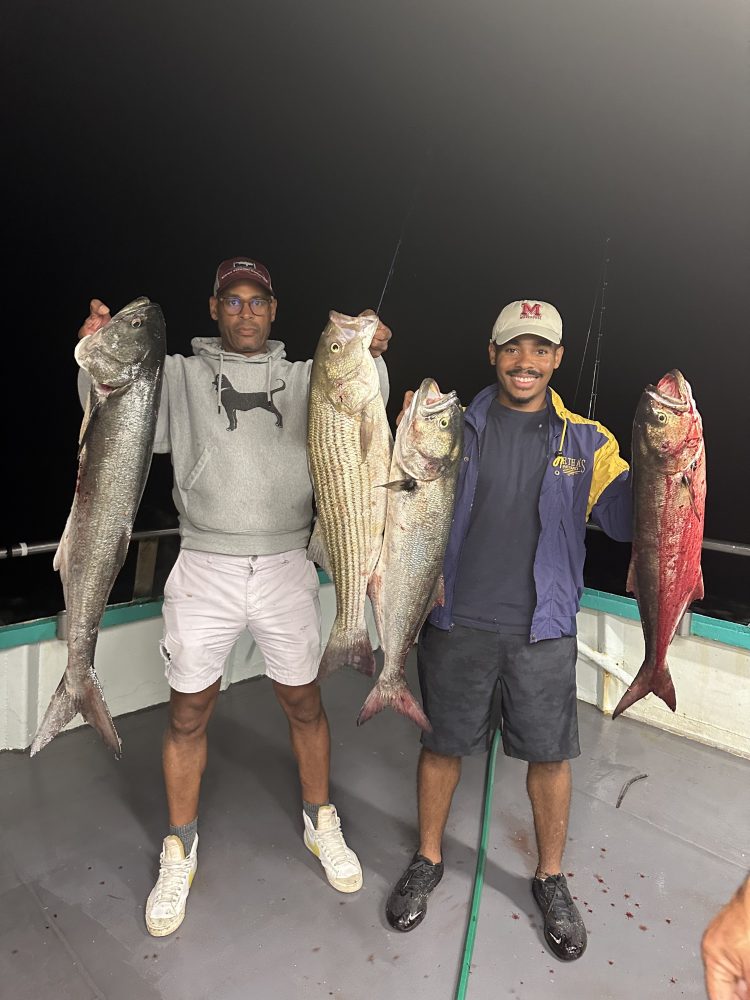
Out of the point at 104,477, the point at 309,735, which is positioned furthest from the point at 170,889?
the point at 104,477

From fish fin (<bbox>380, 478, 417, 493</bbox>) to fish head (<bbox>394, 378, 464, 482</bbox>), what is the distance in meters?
0.02

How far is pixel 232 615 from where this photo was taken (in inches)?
84.4

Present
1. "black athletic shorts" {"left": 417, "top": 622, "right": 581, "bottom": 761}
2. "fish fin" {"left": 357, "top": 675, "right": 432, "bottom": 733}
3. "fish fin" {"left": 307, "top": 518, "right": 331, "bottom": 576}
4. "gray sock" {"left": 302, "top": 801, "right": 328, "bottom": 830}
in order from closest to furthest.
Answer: "fish fin" {"left": 307, "top": 518, "right": 331, "bottom": 576} < "fish fin" {"left": 357, "top": 675, "right": 432, "bottom": 733} < "black athletic shorts" {"left": 417, "top": 622, "right": 581, "bottom": 761} < "gray sock" {"left": 302, "top": 801, "right": 328, "bottom": 830}

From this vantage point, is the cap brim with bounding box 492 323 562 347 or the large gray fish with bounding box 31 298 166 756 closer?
the large gray fish with bounding box 31 298 166 756

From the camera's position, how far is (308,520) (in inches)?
89.4

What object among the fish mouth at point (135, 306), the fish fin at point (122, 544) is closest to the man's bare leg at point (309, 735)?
the fish fin at point (122, 544)

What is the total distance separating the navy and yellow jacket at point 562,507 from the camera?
2012 mm

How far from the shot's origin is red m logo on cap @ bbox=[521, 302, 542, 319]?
6.65ft

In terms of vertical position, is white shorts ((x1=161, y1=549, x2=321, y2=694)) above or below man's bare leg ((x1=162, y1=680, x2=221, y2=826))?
above

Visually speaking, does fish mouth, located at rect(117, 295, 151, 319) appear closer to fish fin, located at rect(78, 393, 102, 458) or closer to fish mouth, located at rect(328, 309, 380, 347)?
fish fin, located at rect(78, 393, 102, 458)

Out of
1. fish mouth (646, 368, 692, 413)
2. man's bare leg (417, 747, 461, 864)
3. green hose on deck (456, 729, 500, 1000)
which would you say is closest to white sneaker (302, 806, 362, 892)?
man's bare leg (417, 747, 461, 864)

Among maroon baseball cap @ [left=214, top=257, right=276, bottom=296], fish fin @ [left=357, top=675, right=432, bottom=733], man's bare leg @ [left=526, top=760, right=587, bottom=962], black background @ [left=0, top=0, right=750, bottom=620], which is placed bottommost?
man's bare leg @ [left=526, top=760, right=587, bottom=962]

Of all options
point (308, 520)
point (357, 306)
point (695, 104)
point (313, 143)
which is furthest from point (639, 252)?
point (308, 520)

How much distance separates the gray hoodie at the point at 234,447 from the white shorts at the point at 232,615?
2.6 inches
